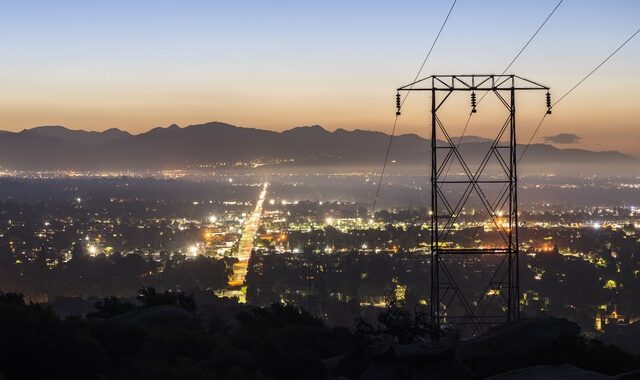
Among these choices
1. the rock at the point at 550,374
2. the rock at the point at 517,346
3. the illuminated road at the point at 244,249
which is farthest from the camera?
the illuminated road at the point at 244,249

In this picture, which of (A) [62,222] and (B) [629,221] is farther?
(B) [629,221]

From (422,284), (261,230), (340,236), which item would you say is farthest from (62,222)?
(422,284)

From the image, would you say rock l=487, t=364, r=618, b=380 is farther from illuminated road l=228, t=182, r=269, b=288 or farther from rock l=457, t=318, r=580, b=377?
illuminated road l=228, t=182, r=269, b=288

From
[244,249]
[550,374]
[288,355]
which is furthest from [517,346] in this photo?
[244,249]

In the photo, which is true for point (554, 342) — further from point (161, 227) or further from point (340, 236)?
point (161, 227)

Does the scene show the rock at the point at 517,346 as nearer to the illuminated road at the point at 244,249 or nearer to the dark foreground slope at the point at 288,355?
the dark foreground slope at the point at 288,355

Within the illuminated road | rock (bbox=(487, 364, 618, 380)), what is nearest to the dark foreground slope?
rock (bbox=(487, 364, 618, 380))

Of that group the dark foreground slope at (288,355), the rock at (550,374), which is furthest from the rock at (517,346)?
the rock at (550,374)
